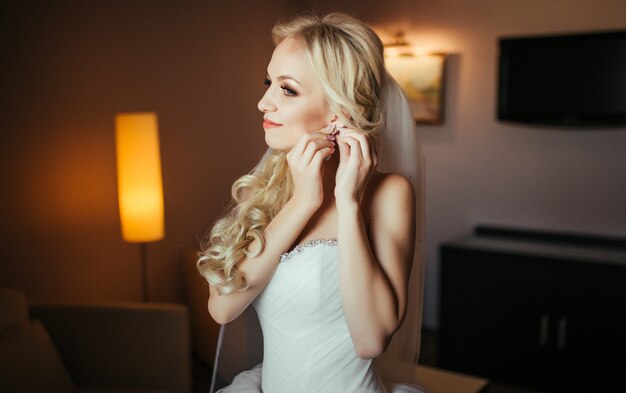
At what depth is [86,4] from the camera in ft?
10.7

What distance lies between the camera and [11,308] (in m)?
2.59

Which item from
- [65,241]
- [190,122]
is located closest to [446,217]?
[190,122]

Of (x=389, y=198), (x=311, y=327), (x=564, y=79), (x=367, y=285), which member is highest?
(x=564, y=79)

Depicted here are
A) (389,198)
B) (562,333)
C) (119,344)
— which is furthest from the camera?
(562,333)

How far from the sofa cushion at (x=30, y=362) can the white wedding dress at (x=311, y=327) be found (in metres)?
1.37

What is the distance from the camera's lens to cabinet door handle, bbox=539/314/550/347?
12.1 ft

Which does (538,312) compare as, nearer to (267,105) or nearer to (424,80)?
(424,80)

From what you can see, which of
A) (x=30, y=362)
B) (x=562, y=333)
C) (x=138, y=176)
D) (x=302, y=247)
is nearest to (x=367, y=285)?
(x=302, y=247)

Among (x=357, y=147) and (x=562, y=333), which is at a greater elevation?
(x=357, y=147)

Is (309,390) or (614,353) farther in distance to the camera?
(614,353)

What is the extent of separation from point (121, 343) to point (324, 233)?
1.70 meters

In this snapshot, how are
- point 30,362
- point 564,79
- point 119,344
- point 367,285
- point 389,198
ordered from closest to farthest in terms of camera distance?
point 367,285
point 389,198
point 30,362
point 119,344
point 564,79

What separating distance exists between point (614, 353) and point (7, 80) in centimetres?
327

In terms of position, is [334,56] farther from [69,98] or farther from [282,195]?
[69,98]
